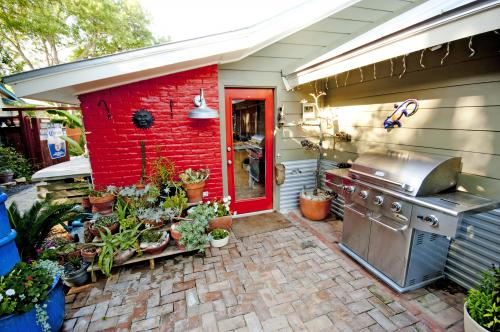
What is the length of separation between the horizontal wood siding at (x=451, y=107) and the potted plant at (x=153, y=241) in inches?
136

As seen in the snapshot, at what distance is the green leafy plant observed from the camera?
11.7ft

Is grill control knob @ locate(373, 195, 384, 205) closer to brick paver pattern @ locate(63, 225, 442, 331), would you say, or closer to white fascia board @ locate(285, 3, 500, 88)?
brick paver pattern @ locate(63, 225, 442, 331)

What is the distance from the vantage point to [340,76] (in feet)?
12.9

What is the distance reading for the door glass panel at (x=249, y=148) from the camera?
4082mm

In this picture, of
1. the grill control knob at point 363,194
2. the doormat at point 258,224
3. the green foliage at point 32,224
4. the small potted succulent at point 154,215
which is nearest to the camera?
the green foliage at point 32,224

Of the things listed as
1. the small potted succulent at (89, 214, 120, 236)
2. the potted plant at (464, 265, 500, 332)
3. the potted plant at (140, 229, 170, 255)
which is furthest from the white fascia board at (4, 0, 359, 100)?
the potted plant at (464, 265, 500, 332)

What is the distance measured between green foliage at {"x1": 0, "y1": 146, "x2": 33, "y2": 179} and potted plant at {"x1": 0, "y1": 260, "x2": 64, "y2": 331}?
25.1 feet

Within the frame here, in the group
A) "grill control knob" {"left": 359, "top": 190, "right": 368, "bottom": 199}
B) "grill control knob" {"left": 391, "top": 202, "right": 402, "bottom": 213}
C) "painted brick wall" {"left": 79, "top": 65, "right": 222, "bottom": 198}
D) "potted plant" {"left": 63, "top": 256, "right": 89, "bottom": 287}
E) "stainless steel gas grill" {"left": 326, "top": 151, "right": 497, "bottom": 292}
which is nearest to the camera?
"stainless steel gas grill" {"left": 326, "top": 151, "right": 497, "bottom": 292}

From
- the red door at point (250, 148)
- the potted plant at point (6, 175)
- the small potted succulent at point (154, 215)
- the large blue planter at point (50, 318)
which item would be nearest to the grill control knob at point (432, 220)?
the red door at point (250, 148)

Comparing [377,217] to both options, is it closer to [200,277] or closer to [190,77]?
[200,277]

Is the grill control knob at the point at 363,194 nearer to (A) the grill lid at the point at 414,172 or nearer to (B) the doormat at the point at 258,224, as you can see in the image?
(A) the grill lid at the point at 414,172

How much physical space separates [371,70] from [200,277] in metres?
3.91

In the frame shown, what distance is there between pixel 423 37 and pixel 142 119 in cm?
361

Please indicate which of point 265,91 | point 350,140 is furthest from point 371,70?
point 265,91
